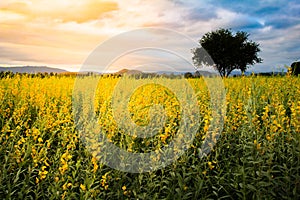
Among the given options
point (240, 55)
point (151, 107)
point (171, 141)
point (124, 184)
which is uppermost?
point (240, 55)

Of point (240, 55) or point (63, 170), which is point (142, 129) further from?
point (240, 55)

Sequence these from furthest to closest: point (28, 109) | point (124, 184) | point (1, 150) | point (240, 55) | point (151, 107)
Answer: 1. point (240, 55)
2. point (28, 109)
3. point (151, 107)
4. point (1, 150)
5. point (124, 184)

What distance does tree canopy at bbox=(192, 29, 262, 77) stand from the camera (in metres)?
42.2

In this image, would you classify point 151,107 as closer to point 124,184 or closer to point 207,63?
point 124,184

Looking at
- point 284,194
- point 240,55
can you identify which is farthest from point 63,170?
point 240,55

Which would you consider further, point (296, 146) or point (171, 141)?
point (171, 141)

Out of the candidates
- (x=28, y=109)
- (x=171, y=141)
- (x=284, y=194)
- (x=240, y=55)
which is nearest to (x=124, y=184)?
(x=171, y=141)

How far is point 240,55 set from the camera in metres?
42.7

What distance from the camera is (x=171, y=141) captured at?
15.5ft

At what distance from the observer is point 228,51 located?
1667 inches

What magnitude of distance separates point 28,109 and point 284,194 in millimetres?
6143

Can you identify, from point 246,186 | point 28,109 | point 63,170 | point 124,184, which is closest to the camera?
point 246,186

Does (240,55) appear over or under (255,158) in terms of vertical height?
over

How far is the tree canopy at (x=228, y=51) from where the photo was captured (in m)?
42.2
